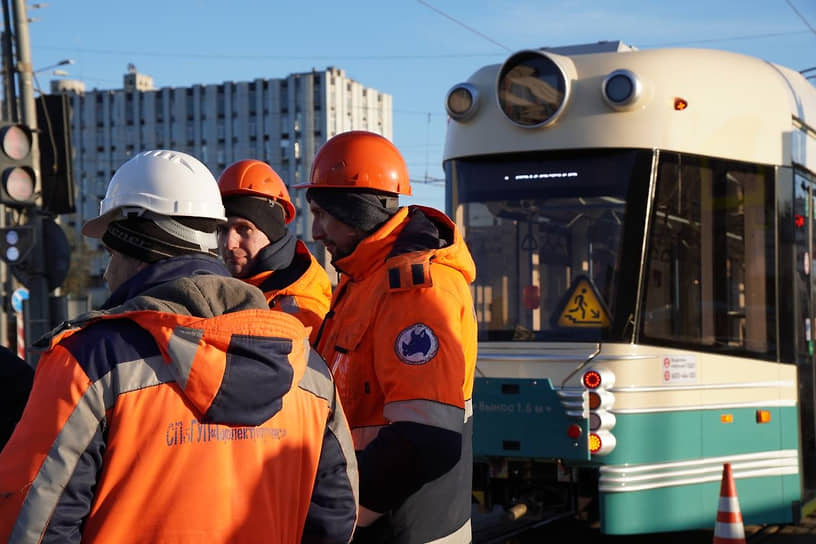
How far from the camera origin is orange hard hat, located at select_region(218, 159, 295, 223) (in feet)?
16.1

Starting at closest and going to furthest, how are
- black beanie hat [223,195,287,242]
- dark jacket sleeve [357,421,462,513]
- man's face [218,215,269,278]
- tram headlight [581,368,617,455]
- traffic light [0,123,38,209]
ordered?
dark jacket sleeve [357,421,462,513]
man's face [218,215,269,278]
black beanie hat [223,195,287,242]
tram headlight [581,368,617,455]
traffic light [0,123,38,209]

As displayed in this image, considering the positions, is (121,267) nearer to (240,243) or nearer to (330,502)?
(330,502)

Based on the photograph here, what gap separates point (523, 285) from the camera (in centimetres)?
771

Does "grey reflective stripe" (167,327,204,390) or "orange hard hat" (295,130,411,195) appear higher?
"orange hard hat" (295,130,411,195)

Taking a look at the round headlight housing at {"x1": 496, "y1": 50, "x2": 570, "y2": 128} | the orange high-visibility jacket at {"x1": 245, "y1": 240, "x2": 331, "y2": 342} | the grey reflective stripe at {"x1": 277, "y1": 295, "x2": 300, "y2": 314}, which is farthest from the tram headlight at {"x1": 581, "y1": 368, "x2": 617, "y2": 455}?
the grey reflective stripe at {"x1": 277, "y1": 295, "x2": 300, "y2": 314}

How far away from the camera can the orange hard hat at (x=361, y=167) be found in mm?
3594

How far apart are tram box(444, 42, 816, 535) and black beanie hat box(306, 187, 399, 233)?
3.81 m

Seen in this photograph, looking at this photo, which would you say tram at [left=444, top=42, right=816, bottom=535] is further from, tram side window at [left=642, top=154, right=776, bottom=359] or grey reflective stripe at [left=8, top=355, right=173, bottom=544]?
grey reflective stripe at [left=8, top=355, right=173, bottom=544]

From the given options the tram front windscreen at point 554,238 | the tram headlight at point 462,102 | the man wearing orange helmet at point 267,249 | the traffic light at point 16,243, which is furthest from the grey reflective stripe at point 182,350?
the traffic light at point 16,243

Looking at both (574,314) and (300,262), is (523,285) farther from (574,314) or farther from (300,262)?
(300,262)

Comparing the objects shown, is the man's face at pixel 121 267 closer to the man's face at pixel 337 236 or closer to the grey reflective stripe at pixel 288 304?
the man's face at pixel 337 236

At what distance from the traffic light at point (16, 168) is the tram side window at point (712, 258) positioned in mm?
5180

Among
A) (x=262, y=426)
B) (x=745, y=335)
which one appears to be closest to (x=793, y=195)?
(x=745, y=335)

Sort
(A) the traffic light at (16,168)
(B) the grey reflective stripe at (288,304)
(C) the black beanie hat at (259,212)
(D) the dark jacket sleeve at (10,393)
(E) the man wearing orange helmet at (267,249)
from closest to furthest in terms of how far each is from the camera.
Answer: (D) the dark jacket sleeve at (10,393)
(B) the grey reflective stripe at (288,304)
(E) the man wearing orange helmet at (267,249)
(C) the black beanie hat at (259,212)
(A) the traffic light at (16,168)
